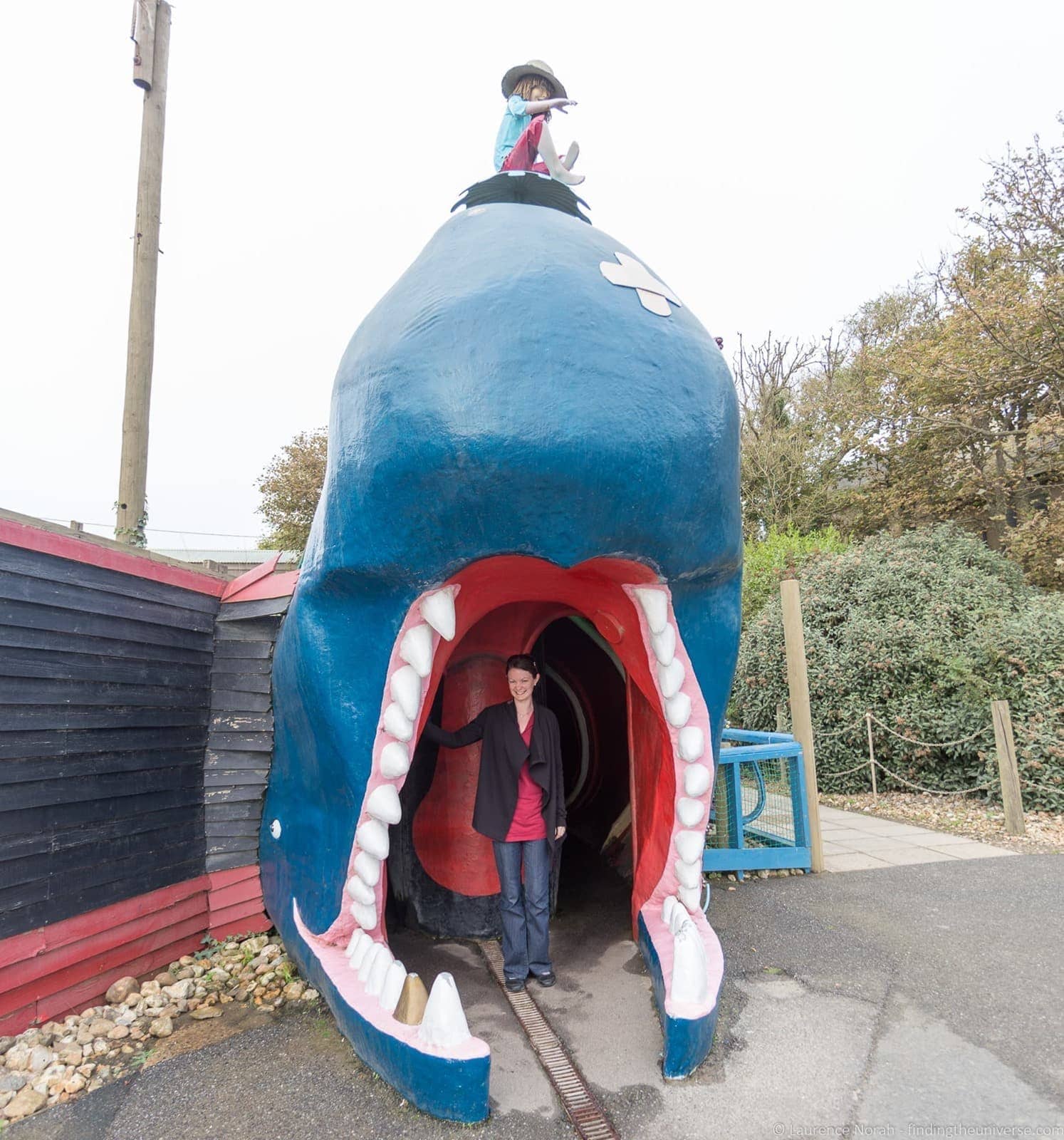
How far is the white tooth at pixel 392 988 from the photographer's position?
2043 mm

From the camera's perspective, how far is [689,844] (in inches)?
94.6

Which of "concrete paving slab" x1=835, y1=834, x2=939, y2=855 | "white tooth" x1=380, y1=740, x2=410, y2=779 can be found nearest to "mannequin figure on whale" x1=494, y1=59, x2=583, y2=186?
"white tooth" x1=380, y1=740, x2=410, y2=779

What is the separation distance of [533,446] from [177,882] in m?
2.27

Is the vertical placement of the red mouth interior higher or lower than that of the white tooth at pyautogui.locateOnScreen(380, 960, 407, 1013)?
higher

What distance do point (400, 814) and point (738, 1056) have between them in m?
1.23

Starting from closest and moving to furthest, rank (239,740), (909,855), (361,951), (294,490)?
(361,951) → (239,740) → (909,855) → (294,490)

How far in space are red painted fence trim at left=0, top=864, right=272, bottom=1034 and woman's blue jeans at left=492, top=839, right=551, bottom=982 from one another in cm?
103

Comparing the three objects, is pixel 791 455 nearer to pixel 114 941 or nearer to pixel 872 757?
pixel 872 757

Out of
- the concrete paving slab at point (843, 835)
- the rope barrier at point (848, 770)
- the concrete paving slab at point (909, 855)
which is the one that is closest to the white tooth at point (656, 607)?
the concrete paving slab at point (909, 855)

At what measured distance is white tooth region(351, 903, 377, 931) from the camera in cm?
222

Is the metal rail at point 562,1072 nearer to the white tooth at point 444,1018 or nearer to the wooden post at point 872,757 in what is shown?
the white tooth at point 444,1018

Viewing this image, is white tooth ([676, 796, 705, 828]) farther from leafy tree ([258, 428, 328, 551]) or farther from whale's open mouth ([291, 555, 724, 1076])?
leafy tree ([258, 428, 328, 551])

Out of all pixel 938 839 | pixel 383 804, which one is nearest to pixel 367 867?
pixel 383 804

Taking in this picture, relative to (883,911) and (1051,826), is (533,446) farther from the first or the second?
(1051,826)
